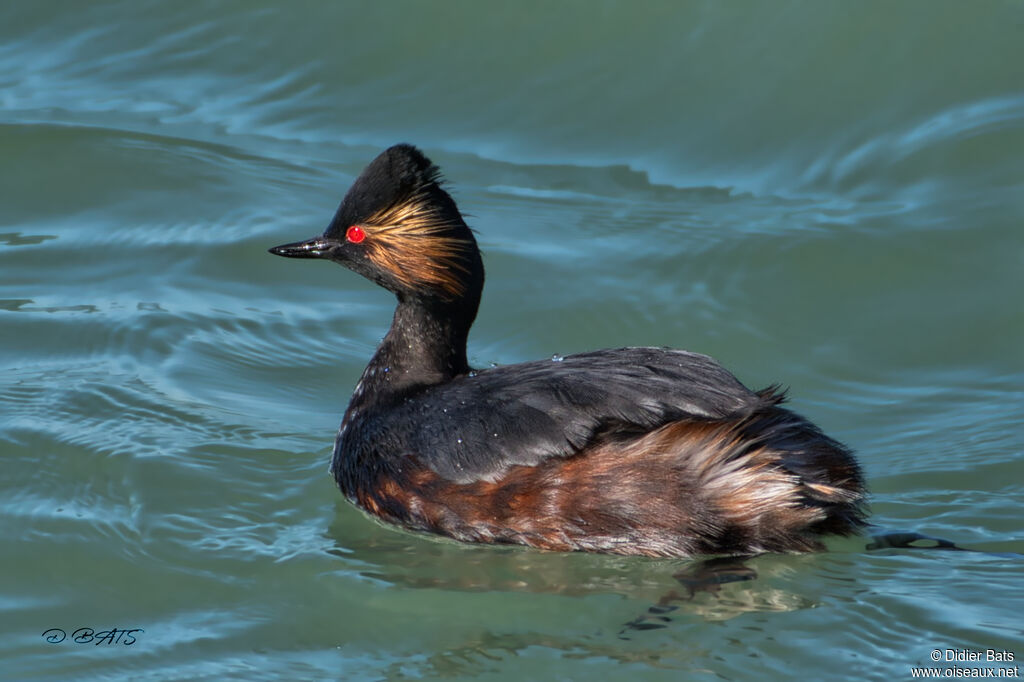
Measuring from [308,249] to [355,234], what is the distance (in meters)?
0.28

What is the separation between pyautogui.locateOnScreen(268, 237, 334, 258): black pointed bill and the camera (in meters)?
6.44

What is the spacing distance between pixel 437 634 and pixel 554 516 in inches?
29.2

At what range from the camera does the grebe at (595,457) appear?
5.36 meters

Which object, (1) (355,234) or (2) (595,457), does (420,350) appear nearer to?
(1) (355,234)

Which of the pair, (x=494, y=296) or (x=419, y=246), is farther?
(x=494, y=296)

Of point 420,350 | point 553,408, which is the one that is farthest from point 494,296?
point 553,408

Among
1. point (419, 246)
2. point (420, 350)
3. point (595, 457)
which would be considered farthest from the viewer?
point (420, 350)

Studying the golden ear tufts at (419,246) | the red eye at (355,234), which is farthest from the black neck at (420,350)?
the red eye at (355,234)

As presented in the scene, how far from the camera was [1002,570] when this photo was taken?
17.3 ft

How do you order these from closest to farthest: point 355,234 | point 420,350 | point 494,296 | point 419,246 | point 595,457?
point 595,457, point 419,246, point 355,234, point 420,350, point 494,296

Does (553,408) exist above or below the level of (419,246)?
below

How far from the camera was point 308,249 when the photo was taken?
256 inches

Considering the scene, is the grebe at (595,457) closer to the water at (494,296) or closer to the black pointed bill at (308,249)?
the water at (494,296)

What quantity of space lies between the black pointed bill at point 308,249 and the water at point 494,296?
2.85 feet
